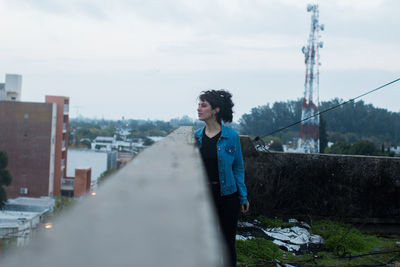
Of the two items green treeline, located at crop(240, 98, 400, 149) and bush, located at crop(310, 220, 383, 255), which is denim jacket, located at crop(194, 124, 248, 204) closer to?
bush, located at crop(310, 220, 383, 255)

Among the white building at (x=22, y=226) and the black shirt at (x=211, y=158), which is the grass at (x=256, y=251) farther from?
the white building at (x=22, y=226)

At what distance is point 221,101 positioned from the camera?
A: 8.91ft

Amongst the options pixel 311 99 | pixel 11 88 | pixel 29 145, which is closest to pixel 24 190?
pixel 29 145

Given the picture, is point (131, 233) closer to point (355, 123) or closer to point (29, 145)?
point (29, 145)

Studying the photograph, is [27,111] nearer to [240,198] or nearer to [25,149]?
[25,149]

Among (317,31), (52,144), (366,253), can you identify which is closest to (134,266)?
(366,253)

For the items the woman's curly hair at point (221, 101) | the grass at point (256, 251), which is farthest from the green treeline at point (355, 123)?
the woman's curly hair at point (221, 101)

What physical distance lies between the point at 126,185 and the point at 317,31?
24.1m

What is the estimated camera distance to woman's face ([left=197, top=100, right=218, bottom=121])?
Answer: 2.63 metres

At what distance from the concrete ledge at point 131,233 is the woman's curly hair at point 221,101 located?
1802 millimetres

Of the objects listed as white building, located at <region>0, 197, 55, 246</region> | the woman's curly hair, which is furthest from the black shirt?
white building, located at <region>0, 197, 55, 246</region>

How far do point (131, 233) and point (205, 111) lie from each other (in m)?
2.10

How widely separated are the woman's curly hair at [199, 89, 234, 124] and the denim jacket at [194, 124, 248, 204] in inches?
6.5

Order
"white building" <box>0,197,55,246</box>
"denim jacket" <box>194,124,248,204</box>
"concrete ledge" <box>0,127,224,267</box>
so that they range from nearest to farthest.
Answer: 1. "concrete ledge" <box>0,127,224,267</box>
2. "white building" <box>0,197,55,246</box>
3. "denim jacket" <box>194,124,248,204</box>
